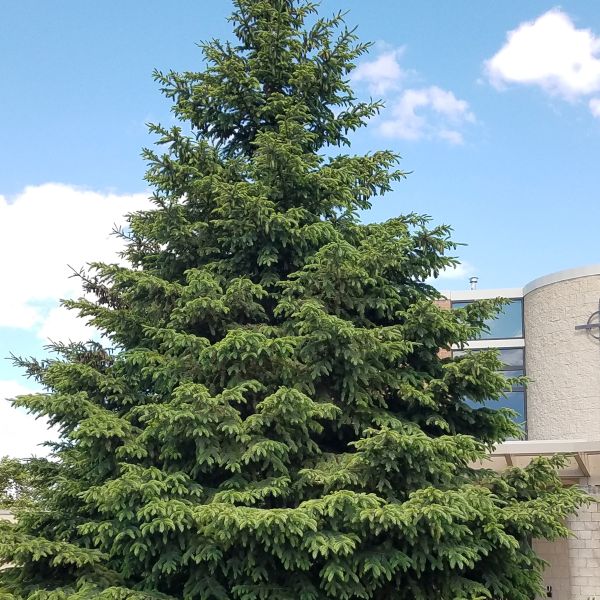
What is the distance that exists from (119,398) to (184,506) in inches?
88.0

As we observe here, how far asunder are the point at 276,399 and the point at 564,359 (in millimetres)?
15539

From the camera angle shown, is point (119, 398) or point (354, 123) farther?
point (354, 123)

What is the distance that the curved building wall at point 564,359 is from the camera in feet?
66.8

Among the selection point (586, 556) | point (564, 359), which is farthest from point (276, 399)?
point (564, 359)

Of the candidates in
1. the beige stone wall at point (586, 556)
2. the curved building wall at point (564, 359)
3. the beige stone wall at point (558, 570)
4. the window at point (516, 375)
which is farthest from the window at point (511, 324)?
the beige stone wall at point (586, 556)

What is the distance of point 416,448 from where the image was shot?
7309 millimetres

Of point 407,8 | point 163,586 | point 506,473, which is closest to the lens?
point 163,586

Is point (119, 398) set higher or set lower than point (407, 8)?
lower

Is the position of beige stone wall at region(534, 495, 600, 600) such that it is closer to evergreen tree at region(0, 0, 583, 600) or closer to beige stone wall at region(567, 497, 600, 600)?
beige stone wall at region(567, 497, 600, 600)

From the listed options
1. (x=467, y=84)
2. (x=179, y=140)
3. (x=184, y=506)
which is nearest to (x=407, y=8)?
(x=467, y=84)

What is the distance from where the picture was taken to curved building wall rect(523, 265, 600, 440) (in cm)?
2038

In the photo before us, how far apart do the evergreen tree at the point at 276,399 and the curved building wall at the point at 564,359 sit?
41.3ft

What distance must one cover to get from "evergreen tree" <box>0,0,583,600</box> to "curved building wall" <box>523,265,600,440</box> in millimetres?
12602

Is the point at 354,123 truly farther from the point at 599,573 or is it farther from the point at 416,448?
the point at 599,573
